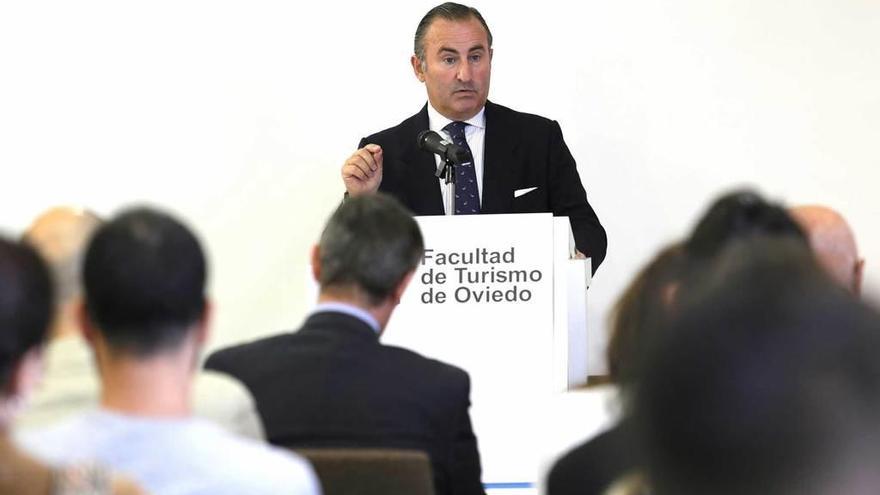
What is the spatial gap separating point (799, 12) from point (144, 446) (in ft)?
14.5

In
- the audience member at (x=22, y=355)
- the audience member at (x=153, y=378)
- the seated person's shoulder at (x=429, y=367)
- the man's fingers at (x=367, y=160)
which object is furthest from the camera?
the man's fingers at (x=367, y=160)

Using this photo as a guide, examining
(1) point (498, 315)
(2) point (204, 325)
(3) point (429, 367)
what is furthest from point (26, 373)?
(1) point (498, 315)

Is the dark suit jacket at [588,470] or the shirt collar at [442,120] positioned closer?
the dark suit jacket at [588,470]

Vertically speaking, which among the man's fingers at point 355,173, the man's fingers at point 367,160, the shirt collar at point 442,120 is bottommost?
the man's fingers at point 355,173

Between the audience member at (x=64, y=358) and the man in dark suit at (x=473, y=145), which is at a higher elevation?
the man in dark suit at (x=473, y=145)

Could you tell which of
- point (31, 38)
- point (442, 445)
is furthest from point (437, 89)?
point (442, 445)

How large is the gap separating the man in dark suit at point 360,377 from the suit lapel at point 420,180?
79.3 inches

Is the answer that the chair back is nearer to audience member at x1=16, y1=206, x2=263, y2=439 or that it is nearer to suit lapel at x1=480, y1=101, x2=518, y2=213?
audience member at x1=16, y1=206, x2=263, y2=439

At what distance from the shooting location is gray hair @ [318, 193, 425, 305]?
2.51 meters

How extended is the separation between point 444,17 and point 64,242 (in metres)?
2.84

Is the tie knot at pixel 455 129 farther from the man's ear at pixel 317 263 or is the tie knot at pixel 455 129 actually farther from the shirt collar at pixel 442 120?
the man's ear at pixel 317 263

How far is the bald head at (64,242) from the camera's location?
2.23m

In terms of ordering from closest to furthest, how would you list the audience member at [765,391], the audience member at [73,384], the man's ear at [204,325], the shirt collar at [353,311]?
1. the audience member at [765,391]
2. the man's ear at [204,325]
3. the audience member at [73,384]
4. the shirt collar at [353,311]

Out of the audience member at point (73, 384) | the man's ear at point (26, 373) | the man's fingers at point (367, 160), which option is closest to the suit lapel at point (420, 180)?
the man's fingers at point (367, 160)
